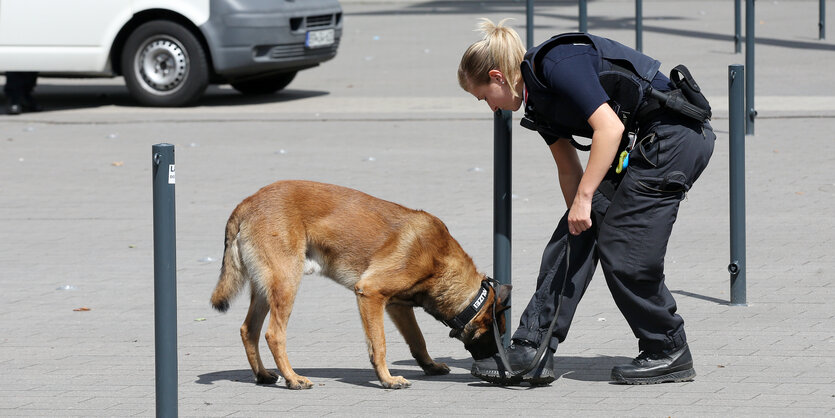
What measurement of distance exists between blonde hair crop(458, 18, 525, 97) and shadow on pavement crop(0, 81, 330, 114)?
9.65m

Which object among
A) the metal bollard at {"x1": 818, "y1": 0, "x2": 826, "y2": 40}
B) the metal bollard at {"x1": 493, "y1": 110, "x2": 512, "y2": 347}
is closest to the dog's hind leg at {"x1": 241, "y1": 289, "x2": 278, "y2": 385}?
the metal bollard at {"x1": 493, "y1": 110, "x2": 512, "y2": 347}

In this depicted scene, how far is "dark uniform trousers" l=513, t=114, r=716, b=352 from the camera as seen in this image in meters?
4.86

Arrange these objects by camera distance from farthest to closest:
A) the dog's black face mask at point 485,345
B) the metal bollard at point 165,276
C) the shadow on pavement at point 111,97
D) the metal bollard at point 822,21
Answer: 1. the metal bollard at point 822,21
2. the shadow on pavement at point 111,97
3. the dog's black face mask at point 485,345
4. the metal bollard at point 165,276

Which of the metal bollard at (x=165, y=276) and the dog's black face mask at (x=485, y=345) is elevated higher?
the metal bollard at (x=165, y=276)

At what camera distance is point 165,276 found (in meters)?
3.91

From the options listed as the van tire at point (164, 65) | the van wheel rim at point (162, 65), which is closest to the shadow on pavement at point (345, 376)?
the van tire at point (164, 65)

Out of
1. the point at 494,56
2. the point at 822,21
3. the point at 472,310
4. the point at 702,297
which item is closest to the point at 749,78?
the point at 702,297

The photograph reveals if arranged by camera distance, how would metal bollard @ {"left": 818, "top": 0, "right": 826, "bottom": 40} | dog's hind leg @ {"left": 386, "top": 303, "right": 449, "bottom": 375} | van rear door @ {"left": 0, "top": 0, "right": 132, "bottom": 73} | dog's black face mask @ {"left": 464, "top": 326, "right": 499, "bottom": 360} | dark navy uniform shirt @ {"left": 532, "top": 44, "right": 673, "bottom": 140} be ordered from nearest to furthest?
dark navy uniform shirt @ {"left": 532, "top": 44, "right": 673, "bottom": 140}
dog's black face mask @ {"left": 464, "top": 326, "right": 499, "bottom": 360}
dog's hind leg @ {"left": 386, "top": 303, "right": 449, "bottom": 375}
van rear door @ {"left": 0, "top": 0, "right": 132, "bottom": 73}
metal bollard @ {"left": 818, "top": 0, "right": 826, "bottom": 40}

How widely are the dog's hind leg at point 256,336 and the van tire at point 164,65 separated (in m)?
8.52

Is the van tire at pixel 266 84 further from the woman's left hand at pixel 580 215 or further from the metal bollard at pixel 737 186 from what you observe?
the woman's left hand at pixel 580 215

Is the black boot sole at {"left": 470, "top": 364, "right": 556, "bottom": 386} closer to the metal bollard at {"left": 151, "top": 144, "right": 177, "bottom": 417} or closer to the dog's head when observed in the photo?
the dog's head

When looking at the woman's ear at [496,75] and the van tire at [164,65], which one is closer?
the woman's ear at [496,75]

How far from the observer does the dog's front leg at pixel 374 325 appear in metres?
4.98

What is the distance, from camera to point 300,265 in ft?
16.5
